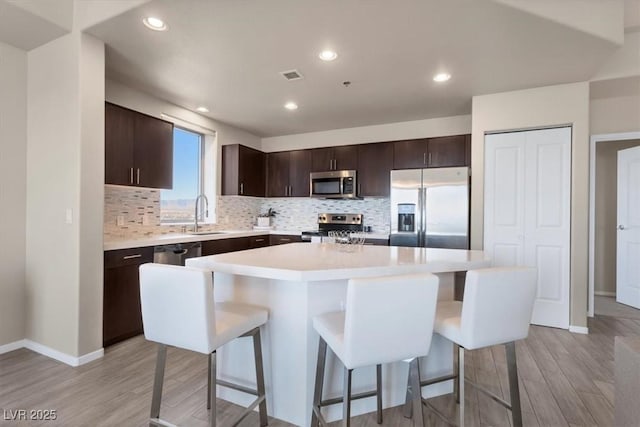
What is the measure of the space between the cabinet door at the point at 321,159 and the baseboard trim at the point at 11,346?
151 inches

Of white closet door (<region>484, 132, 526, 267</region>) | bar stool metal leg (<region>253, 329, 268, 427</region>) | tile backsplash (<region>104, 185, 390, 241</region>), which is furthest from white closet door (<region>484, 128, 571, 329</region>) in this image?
bar stool metal leg (<region>253, 329, 268, 427</region>)

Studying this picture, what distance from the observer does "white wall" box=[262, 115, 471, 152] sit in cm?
431

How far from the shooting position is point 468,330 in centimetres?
148

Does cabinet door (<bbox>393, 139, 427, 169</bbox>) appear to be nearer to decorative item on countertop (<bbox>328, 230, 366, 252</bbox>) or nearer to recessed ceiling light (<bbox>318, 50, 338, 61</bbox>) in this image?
recessed ceiling light (<bbox>318, 50, 338, 61</bbox>)

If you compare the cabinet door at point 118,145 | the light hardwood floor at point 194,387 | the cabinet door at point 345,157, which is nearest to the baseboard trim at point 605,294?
the light hardwood floor at point 194,387

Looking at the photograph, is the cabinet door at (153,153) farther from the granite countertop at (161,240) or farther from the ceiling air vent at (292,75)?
the ceiling air vent at (292,75)

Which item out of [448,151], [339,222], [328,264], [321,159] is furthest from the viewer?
[339,222]

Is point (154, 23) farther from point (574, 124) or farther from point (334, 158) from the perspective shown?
point (574, 124)

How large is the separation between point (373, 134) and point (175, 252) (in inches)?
128

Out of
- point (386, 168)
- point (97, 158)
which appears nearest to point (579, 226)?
point (386, 168)

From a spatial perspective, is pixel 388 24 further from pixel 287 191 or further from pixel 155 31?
pixel 287 191

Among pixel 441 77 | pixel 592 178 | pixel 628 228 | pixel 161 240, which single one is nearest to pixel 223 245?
pixel 161 240

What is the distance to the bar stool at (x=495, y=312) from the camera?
4.76 ft

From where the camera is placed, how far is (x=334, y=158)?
191 inches
